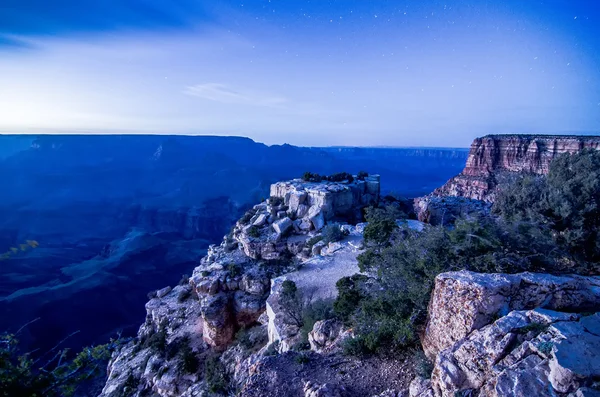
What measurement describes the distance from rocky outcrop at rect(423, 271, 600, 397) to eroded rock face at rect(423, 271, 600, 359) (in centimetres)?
1

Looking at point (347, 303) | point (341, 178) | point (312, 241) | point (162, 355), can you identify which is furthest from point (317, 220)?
point (162, 355)

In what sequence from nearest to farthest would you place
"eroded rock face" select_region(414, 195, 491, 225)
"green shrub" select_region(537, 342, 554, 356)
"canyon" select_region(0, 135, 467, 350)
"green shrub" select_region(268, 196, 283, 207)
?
"green shrub" select_region(537, 342, 554, 356)
"eroded rock face" select_region(414, 195, 491, 225)
"green shrub" select_region(268, 196, 283, 207)
"canyon" select_region(0, 135, 467, 350)

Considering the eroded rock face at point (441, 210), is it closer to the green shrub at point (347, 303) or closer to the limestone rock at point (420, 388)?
the green shrub at point (347, 303)

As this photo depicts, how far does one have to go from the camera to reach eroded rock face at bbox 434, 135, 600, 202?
37.3 metres

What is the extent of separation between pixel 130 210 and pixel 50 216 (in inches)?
549

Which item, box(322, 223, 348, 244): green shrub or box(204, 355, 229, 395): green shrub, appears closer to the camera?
box(204, 355, 229, 395): green shrub

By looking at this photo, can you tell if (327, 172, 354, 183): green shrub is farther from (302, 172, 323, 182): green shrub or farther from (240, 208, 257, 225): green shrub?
(240, 208, 257, 225): green shrub

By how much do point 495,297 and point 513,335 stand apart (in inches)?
33.2

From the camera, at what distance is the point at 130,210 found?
69.0 metres

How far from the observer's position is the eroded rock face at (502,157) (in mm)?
37309

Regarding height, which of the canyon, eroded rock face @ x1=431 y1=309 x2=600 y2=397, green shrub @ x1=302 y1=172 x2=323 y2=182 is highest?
green shrub @ x1=302 y1=172 x2=323 y2=182

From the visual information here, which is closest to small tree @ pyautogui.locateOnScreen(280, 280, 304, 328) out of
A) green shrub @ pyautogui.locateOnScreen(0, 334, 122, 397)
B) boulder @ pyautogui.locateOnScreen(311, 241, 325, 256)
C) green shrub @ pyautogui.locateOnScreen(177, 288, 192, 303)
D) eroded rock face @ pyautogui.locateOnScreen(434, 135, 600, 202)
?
boulder @ pyautogui.locateOnScreen(311, 241, 325, 256)

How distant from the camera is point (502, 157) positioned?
Answer: 45.4 m

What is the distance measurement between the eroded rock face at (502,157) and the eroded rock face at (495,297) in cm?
3539
